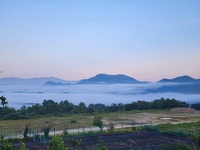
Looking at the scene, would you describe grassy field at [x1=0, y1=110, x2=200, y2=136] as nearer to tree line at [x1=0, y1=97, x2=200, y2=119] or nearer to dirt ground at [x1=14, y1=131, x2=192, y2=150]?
dirt ground at [x1=14, y1=131, x2=192, y2=150]

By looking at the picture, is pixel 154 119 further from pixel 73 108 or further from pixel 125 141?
pixel 73 108

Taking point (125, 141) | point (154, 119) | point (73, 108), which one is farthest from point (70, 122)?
point (125, 141)

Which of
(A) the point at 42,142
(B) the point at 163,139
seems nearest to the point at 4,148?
(A) the point at 42,142

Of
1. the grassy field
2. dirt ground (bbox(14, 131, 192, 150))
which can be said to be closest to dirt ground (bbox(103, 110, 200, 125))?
the grassy field

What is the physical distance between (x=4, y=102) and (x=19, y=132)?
29779mm

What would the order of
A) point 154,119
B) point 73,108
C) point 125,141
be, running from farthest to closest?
point 73,108 → point 154,119 → point 125,141

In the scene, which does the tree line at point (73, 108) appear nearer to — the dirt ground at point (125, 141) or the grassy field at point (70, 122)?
the grassy field at point (70, 122)

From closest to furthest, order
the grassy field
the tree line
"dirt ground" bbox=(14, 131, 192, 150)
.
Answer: "dirt ground" bbox=(14, 131, 192, 150) < the grassy field < the tree line

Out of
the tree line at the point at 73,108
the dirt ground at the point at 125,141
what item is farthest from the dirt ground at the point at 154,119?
the dirt ground at the point at 125,141

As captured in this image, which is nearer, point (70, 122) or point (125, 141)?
point (125, 141)

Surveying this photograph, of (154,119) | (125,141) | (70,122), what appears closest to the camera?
(125,141)

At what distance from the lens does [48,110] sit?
185 ft

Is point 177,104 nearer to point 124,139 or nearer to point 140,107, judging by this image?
point 140,107

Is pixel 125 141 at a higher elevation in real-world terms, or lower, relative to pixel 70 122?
lower
